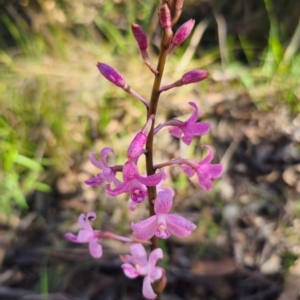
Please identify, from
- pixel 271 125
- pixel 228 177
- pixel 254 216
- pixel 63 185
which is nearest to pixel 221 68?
pixel 271 125

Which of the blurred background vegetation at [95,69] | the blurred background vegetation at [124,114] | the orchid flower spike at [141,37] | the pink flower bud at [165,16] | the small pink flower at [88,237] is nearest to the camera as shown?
the pink flower bud at [165,16]

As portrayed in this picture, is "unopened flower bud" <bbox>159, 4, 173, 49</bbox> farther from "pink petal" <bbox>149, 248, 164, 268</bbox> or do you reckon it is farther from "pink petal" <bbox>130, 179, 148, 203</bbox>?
"pink petal" <bbox>149, 248, 164, 268</bbox>

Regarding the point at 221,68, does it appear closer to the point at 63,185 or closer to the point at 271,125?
the point at 271,125

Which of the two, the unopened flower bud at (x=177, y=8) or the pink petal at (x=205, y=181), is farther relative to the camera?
the pink petal at (x=205, y=181)

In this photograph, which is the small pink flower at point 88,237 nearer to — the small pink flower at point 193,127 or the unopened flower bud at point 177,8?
the small pink flower at point 193,127

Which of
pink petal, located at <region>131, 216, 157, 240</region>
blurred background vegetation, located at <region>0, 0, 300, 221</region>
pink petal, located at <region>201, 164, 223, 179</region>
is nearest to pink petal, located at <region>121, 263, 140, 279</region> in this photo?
pink petal, located at <region>131, 216, 157, 240</region>

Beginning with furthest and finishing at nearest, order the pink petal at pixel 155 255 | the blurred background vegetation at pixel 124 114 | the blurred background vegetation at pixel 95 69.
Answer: the blurred background vegetation at pixel 95 69, the blurred background vegetation at pixel 124 114, the pink petal at pixel 155 255

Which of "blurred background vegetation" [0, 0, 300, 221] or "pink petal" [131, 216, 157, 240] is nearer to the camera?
"pink petal" [131, 216, 157, 240]

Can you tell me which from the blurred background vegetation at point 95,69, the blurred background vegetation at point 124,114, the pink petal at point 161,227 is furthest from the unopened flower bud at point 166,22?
the blurred background vegetation at point 95,69

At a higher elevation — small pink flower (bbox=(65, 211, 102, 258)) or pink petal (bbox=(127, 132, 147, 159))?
pink petal (bbox=(127, 132, 147, 159))

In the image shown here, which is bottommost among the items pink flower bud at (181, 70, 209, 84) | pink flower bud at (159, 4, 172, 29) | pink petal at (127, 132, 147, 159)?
pink petal at (127, 132, 147, 159)
